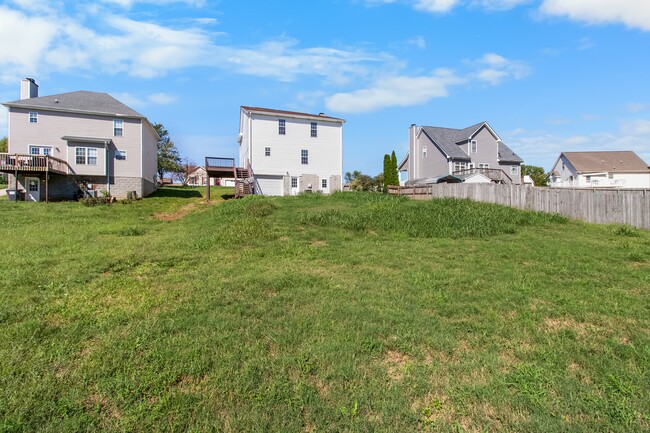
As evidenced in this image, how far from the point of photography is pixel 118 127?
80.0ft

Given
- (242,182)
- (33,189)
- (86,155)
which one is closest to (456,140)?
(242,182)

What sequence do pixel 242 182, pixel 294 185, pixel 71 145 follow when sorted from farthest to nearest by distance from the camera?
pixel 294 185
pixel 242 182
pixel 71 145

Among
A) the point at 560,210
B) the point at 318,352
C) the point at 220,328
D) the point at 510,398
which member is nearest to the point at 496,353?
the point at 510,398

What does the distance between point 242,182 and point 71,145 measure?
11083 mm

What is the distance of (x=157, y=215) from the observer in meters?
18.3

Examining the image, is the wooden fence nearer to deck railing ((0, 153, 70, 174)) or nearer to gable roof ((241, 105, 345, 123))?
gable roof ((241, 105, 345, 123))

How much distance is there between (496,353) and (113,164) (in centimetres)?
2651

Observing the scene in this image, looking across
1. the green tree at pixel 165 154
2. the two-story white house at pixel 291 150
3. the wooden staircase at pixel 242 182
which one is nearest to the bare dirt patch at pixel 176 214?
the wooden staircase at pixel 242 182

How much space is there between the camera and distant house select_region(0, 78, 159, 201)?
21936mm

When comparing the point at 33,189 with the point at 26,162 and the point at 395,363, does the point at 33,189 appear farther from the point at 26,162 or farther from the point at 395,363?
the point at 395,363

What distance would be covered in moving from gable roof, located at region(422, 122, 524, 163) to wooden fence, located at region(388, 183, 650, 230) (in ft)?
46.2

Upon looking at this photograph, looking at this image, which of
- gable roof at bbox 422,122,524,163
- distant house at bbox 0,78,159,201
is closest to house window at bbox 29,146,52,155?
distant house at bbox 0,78,159,201

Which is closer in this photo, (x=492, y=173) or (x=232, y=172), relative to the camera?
(x=232, y=172)

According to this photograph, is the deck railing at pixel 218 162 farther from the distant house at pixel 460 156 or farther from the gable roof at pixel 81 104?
the distant house at pixel 460 156
